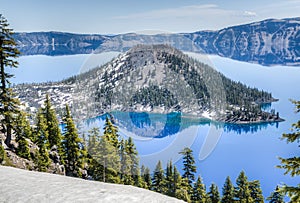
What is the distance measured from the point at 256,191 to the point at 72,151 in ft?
92.5

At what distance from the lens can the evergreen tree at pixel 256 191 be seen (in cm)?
4159

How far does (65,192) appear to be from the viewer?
515 centimetres

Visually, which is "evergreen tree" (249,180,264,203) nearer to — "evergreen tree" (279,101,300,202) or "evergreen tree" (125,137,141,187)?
"evergreen tree" (125,137,141,187)

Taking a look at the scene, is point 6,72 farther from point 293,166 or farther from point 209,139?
point 293,166

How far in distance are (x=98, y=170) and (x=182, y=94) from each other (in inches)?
742

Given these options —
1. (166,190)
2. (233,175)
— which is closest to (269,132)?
(233,175)

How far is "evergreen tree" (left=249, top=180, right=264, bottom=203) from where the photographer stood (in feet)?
136

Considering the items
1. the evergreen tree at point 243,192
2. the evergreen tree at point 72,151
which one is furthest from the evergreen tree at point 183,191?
the evergreen tree at point 72,151

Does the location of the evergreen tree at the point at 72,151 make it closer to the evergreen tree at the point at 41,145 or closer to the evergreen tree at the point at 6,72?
the evergreen tree at the point at 41,145

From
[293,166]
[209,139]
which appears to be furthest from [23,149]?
[293,166]

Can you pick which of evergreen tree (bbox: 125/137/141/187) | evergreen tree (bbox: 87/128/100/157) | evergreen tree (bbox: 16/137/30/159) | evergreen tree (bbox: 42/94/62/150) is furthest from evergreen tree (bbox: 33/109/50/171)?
evergreen tree (bbox: 87/128/100/157)

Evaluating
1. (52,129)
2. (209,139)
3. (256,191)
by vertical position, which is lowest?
(256,191)

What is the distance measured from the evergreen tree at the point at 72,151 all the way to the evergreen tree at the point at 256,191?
2547 centimetres

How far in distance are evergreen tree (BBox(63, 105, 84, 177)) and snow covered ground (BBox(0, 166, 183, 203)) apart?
22.4 m
